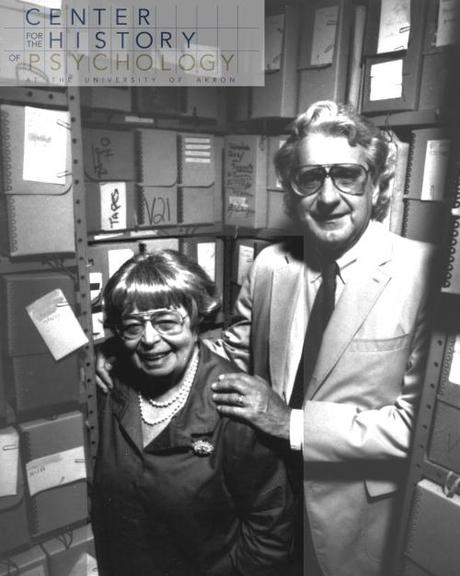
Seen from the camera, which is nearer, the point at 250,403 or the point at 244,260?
the point at 250,403

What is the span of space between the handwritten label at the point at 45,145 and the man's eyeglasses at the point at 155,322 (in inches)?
20.1

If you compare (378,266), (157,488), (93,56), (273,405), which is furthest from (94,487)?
(93,56)

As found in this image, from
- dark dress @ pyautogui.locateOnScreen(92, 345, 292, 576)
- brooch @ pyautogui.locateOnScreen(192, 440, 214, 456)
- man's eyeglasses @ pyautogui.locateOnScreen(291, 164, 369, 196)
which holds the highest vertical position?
man's eyeglasses @ pyautogui.locateOnScreen(291, 164, 369, 196)

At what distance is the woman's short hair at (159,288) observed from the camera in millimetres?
1063

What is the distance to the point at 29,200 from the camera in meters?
1.27

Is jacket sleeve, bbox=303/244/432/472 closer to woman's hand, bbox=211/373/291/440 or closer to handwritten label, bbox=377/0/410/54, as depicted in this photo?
woman's hand, bbox=211/373/291/440

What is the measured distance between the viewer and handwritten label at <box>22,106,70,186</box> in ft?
4.05

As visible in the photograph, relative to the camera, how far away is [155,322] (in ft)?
3.49

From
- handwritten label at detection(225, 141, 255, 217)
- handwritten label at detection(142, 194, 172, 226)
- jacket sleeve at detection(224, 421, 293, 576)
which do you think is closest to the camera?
jacket sleeve at detection(224, 421, 293, 576)

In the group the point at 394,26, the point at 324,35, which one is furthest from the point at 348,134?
the point at 324,35

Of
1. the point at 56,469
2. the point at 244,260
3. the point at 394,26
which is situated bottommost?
the point at 56,469

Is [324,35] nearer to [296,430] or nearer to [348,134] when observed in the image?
[348,134]

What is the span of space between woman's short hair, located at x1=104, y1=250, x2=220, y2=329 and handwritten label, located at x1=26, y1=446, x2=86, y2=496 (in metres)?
0.58

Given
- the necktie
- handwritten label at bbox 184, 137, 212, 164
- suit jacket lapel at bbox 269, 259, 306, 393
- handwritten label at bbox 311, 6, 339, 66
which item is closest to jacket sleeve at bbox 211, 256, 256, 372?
suit jacket lapel at bbox 269, 259, 306, 393
